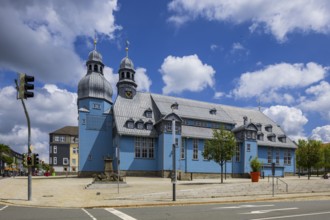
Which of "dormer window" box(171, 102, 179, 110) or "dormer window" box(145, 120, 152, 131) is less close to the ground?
"dormer window" box(171, 102, 179, 110)

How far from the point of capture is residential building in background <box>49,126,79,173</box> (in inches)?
4240

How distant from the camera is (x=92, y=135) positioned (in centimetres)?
5416

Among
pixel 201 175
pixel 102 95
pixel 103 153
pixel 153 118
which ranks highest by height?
pixel 102 95

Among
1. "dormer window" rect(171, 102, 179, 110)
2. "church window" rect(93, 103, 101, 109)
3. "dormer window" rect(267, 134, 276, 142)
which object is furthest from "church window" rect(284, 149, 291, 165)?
"church window" rect(93, 103, 101, 109)

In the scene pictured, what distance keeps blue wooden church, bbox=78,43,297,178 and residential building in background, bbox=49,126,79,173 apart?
57.8 metres

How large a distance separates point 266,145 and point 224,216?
172 feet

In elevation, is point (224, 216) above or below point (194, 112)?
below

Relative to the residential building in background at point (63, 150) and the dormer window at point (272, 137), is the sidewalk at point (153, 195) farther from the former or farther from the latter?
the residential building in background at point (63, 150)

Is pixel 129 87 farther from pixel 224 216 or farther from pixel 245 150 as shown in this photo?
pixel 224 216

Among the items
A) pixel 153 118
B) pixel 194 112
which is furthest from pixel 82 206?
pixel 194 112

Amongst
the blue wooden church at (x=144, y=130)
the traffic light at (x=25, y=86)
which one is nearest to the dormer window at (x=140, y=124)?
the blue wooden church at (x=144, y=130)

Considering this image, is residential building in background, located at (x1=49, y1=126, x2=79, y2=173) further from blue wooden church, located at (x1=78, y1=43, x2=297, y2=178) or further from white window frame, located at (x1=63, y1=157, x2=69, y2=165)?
blue wooden church, located at (x1=78, y1=43, x2=297, y2=178)

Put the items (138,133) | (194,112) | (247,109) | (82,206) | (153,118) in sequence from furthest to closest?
(247,109) < (194,112) < (153,118) < (138,133) < (82,206)

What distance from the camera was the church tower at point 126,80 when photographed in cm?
5762
